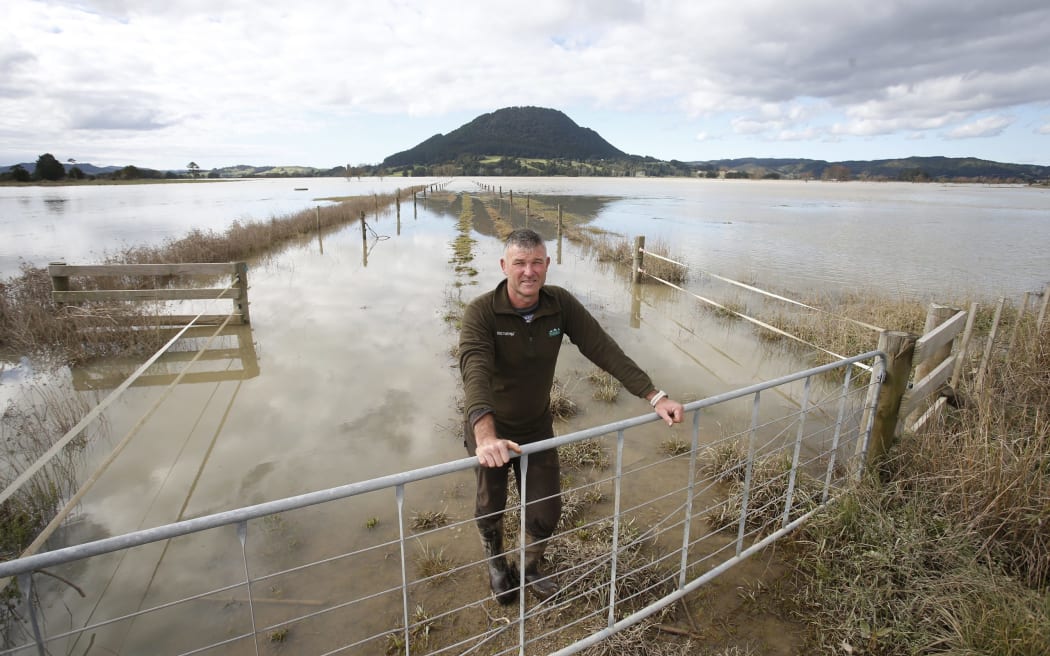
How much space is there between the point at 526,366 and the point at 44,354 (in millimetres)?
8836

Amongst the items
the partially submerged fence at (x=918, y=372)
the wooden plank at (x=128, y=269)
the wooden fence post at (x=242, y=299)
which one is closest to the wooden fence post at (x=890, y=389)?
the partially submerged fence at (x=918, y=372)

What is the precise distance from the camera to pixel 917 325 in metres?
8.85

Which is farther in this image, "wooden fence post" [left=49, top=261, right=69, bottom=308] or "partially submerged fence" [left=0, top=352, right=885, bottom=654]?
"wooden fence post" [left=49, top=261, right=69, bottom=308]

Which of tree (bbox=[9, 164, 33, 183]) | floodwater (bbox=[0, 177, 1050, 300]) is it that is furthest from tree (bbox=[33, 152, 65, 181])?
floodwater (bbox=[0, 177, 1050, 300])

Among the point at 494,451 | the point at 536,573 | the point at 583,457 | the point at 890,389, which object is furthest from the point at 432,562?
the point at 890,389

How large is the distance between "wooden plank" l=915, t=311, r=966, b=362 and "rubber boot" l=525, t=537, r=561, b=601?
9.45ft

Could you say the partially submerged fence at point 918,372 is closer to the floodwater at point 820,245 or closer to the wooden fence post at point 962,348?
the wooden fence post at point 962,348

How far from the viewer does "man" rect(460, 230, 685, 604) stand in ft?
8.77

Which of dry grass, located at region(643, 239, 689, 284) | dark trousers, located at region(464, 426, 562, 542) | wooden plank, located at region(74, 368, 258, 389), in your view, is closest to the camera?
dark trousers, located at region(464, 426, 562, 542)

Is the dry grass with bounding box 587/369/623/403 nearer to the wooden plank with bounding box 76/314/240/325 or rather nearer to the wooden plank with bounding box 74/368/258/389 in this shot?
the wooden plank with bounding box 74/368/258/389

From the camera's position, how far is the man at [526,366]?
2.67 m

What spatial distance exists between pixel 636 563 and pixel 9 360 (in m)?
9.48

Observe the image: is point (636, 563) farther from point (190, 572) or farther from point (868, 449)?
point (190, 572)

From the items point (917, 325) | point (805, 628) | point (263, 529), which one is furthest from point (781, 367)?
point (263, 529)
